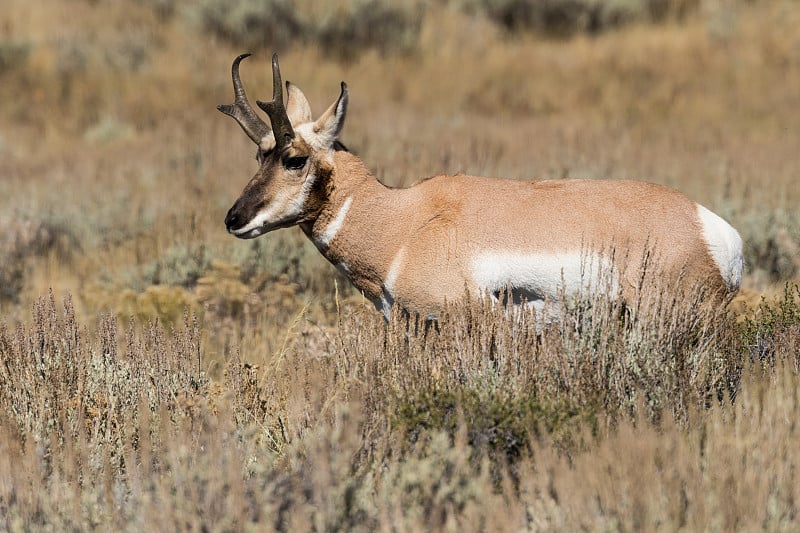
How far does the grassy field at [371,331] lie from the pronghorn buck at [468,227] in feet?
0.79

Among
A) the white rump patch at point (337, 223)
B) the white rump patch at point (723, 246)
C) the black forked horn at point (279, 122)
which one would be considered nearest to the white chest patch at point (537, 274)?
the white rump patch at point (723, 246)

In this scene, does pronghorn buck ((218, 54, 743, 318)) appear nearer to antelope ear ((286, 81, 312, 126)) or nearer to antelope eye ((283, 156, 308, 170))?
antelope eye ((283, 156, 308, 170))

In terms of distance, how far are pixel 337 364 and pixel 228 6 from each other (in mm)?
16844

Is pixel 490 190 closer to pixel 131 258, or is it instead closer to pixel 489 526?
pixel 489 526

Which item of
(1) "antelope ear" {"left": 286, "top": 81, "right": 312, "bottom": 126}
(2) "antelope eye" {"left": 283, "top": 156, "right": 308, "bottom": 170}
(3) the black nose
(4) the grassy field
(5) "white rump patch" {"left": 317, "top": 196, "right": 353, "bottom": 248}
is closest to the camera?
(4) the grassy field

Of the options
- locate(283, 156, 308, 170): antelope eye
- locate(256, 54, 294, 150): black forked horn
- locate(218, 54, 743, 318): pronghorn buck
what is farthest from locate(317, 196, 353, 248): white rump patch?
locate(256, 54, 294, 150): black forked horn

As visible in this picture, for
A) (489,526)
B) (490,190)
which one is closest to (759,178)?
(490,190)

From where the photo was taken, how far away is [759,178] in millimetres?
10055

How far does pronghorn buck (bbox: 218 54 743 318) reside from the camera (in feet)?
15.5

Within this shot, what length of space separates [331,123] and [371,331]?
1.37m

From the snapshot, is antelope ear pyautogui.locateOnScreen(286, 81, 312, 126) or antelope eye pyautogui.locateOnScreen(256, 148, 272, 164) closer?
antelope eye pyautogui.locateOnScreen(256, 148, 272, 164)

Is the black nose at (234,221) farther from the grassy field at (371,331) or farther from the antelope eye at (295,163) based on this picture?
the grassy field at (371,331)

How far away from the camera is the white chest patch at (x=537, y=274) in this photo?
4688 millimetres

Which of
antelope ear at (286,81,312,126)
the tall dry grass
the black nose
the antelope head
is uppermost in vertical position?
antelope ear at (286,81,312,126)
